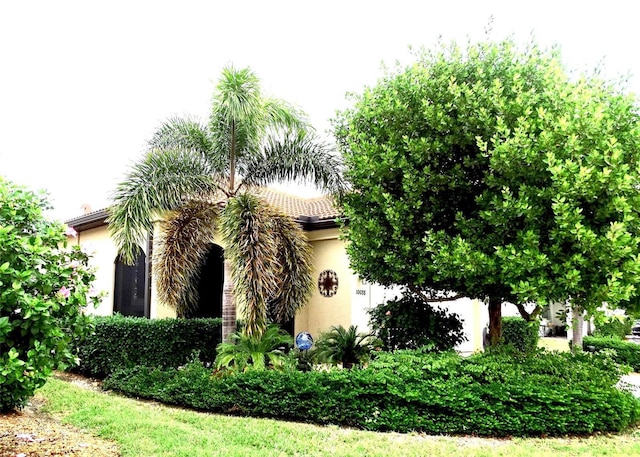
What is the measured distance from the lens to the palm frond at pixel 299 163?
10.0 m

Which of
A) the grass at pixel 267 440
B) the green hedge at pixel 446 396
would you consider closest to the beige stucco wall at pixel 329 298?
the green hedge at pixel 446 396

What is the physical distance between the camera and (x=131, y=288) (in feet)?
46.1

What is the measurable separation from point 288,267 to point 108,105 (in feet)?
29.3

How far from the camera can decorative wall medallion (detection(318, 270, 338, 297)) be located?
13.5m

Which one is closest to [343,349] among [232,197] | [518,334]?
[232,197]

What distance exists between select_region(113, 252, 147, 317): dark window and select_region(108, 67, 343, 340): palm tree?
3371 millimetres

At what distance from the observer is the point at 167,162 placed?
31.5ft

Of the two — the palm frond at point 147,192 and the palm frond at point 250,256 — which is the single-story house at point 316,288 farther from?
the palm frond at point 250,256

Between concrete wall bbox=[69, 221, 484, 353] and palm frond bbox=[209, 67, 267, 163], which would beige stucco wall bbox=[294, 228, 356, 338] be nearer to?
concrete wall bbox=[69, 221, 484, 353]

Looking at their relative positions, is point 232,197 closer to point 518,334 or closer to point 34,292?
point 34,292

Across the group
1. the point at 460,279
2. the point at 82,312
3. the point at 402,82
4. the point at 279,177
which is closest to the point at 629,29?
the point at 402,82

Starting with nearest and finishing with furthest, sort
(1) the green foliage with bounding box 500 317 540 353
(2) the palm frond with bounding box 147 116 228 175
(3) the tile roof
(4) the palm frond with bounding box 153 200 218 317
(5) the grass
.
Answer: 1. (5) the grass
2. (4) the palm frond with bounding box 153 200 218 317
3. (2) the palm frond with bounding box 147 116 228 175
4. (3) the tile roof
5. (1) the green foliage with bounding box 500 317 540 353

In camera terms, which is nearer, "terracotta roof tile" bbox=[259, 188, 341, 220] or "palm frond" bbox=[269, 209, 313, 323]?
"palm frond" bbox=[269, 209, 313, 323]

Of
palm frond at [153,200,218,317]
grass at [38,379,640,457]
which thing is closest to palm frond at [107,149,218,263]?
palm frond at [153,200,218,317]
